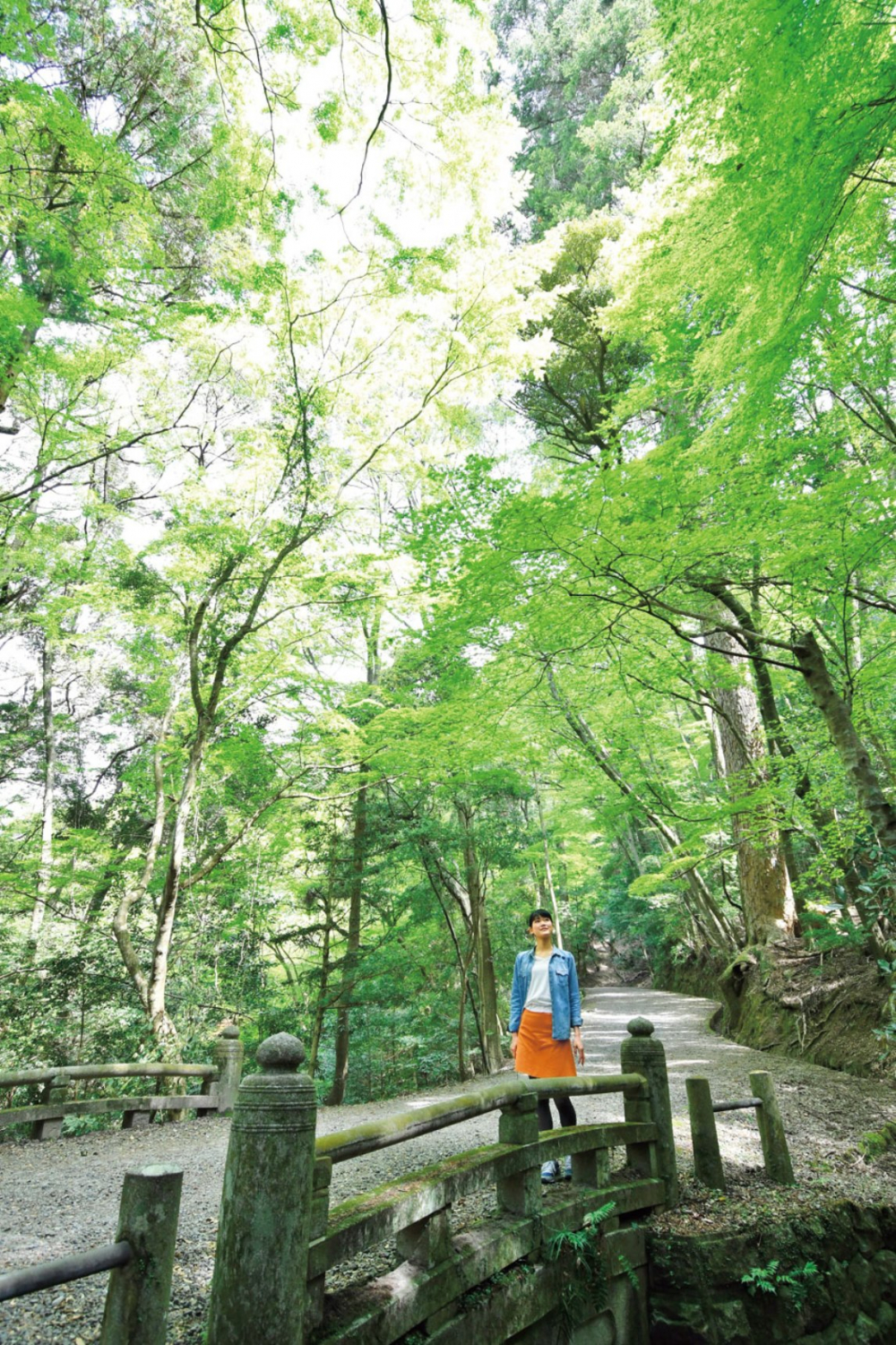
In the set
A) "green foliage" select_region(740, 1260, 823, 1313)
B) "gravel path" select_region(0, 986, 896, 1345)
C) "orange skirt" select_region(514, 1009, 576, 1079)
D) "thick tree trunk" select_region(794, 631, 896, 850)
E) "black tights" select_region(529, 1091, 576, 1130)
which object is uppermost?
"thick tree trunk" select_region(794, 631, 896, 850)

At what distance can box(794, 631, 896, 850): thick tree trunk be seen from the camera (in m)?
5.48

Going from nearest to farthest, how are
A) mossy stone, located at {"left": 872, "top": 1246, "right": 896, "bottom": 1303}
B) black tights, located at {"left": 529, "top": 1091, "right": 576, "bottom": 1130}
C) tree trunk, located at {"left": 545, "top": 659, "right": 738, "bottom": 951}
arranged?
black tights, located at {"left": 529, "top": 1091, "right": 576, "bottom": 1130}
mossy stone, located at {"left": 872, "top": 1246, "right": 896, "bottom": 1303}
tree trunk, located at {"left": 545, "top": 659, "right": 738, "bottom": 951}

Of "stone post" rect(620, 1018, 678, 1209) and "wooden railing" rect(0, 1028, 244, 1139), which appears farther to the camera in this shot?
"wooden railing" rect(0, 1028, 244, 1139)

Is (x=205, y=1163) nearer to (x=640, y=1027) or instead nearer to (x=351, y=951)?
(x=640, y=1027)

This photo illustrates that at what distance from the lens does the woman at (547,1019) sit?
4.28m

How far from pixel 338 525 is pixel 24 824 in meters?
10.6

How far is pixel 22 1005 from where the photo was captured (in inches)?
392

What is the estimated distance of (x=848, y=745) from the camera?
5688 mm

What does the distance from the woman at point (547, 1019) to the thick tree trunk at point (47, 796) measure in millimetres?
8840

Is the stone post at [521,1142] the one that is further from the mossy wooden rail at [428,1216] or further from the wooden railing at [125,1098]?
the wooden railing at [125,1098]

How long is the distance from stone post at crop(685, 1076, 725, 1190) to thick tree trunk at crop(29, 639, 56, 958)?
9674 mm

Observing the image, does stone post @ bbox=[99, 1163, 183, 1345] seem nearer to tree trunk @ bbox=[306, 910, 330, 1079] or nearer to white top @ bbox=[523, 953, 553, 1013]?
white top @ bbox=[523, 953, 553, 1013]

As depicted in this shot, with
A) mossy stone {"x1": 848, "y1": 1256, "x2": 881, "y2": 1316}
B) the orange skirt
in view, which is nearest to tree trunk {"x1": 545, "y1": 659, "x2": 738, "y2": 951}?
mossy stone {"x1": 848, "y1": 1256, "x2": 881, "y2": 1316}

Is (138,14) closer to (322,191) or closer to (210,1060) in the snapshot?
(322,191)
